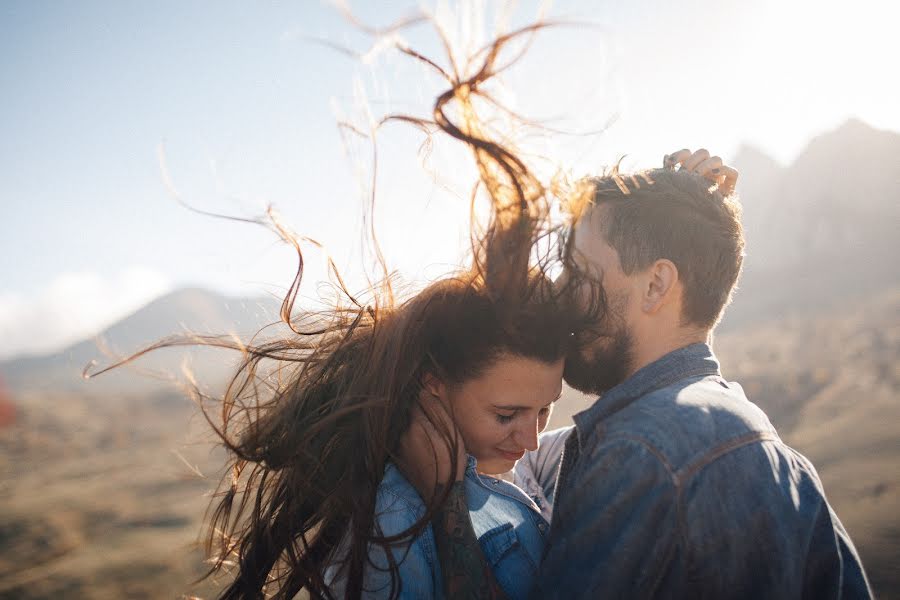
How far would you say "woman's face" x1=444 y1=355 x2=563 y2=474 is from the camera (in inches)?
88.7

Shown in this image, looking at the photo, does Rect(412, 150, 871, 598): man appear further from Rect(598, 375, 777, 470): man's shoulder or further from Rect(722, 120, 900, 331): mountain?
Rect(722, 120, 900, 331): mountain

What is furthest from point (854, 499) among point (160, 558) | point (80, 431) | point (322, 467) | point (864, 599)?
point (80, 431)

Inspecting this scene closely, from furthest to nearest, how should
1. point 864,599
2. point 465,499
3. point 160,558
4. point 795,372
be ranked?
point 795,372 → point 160,558 → point 465,499 → point 864,599

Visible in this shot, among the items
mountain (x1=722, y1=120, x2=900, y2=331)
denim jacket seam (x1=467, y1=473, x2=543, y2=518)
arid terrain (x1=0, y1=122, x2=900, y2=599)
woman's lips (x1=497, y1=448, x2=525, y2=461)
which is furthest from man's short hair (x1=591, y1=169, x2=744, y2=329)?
mountain (x1=722, y1=120, x2=900, y2=331)

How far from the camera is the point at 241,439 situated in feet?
7.72

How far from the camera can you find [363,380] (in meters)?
2.17

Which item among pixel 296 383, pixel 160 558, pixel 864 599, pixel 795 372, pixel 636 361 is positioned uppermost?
pixel 296 383

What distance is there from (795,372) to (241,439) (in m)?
15.7

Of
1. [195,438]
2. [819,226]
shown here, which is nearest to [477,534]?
[195,438]

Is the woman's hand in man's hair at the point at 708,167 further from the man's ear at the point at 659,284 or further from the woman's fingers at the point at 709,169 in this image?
the man's ear at the point at 659,284

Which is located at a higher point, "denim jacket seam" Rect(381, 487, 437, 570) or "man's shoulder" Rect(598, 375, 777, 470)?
"man's shoulder" Rect(598, 375, 777, 470)

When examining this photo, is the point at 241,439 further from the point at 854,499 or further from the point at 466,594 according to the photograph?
the point at 854,499

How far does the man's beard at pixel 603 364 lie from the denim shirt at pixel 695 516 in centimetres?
50

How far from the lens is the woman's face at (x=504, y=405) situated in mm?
2254
